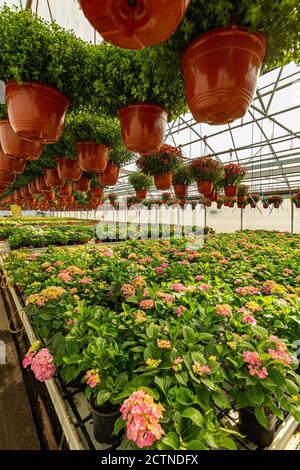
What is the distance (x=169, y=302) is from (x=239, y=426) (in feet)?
1.85

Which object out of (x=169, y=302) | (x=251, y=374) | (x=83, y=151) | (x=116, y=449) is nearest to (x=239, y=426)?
(x=251, y=374)

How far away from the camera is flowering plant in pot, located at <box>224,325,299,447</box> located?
75cm

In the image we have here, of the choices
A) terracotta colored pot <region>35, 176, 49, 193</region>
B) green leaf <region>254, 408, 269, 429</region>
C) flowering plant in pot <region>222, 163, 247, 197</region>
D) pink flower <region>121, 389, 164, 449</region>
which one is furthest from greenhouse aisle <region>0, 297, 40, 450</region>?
flowering plant in pot <region>222, 163, 247, 197</region>

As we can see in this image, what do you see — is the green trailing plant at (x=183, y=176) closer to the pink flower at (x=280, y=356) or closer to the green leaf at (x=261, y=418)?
the pink flower at (x=280, y=356)

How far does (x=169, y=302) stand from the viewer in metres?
1.24

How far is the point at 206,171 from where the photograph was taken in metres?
2.94

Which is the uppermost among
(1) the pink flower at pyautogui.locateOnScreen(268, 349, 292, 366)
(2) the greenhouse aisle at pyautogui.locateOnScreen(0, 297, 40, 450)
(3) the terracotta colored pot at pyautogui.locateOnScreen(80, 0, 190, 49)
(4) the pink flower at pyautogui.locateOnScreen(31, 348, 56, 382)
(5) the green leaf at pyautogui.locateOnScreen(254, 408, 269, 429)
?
(3) the terracotta colored pot at pyautogui.locateOnScreen(80, 0, 190, 49)

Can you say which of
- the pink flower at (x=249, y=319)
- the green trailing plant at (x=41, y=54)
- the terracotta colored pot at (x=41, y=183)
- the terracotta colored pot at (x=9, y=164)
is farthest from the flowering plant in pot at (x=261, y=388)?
the terracotta colored pot at (x=41, y=183)

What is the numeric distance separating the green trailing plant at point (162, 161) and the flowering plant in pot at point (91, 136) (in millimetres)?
843

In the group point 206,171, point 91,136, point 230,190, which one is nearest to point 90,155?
point 91,136

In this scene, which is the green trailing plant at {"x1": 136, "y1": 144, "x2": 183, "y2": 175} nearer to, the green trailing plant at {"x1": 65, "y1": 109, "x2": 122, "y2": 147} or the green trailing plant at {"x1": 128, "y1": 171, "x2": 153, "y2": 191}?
the green trailing plant at {"x1": 65, "y1": 109, "x2": 122, "y2": 147}

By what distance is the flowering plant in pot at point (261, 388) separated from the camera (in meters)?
0.75

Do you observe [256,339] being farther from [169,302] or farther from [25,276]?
[25,276]

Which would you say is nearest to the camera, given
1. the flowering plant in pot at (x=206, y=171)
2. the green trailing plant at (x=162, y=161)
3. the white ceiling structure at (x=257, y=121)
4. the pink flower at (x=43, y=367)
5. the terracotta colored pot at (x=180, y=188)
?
the pink flower at (x=43, y=367)
